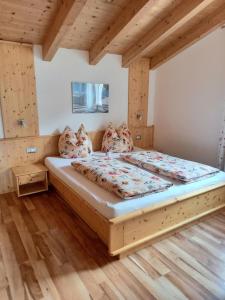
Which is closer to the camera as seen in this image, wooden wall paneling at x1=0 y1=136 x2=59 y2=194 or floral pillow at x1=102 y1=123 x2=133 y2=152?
wooden wall paneling at x1=0 y1=136 x2=59 y2=194

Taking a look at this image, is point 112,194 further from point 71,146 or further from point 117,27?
point 117,27

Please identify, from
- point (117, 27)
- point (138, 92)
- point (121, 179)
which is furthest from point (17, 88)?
point (138, 92)

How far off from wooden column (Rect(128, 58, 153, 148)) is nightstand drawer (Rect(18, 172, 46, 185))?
2101 mm

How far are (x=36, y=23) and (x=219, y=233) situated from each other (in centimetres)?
341

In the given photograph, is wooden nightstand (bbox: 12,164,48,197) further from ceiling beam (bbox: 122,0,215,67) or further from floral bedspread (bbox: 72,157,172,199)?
ceiling beam (bbox: 122,0,215,67)

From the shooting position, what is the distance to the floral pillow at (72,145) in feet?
11.6

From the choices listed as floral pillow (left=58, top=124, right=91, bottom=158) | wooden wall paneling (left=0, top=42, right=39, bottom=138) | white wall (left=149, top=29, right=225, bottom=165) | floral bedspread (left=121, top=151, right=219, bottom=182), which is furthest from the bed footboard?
wooden wall paneling (left=0, top=42, right=39, bottom=138)

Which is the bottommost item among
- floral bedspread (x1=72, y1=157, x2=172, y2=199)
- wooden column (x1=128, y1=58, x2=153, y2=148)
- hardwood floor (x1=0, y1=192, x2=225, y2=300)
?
hardwood floor (x1=0, y1=192, x2=225, y2=300)

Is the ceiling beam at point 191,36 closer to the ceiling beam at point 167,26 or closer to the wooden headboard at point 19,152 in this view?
the ceiling beam at point 167,26

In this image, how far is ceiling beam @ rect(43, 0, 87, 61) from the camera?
7.50 ft

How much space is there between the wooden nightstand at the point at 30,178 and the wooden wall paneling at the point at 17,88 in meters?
0.55

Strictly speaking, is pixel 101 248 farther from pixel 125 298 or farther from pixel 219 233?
pixel 219 233

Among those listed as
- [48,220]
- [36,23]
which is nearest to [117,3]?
[36,23]

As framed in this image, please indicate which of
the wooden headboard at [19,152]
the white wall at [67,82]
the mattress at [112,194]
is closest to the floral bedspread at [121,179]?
the mattress at [112,194]
